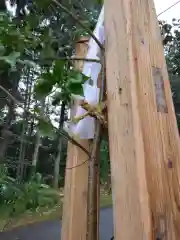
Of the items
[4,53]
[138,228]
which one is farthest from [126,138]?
[4,53]

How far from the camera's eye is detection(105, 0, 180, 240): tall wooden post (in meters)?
0.47

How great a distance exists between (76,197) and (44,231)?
12.5 ft

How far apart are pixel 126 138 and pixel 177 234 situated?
7.2 inches

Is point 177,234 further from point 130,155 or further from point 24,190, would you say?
point 24,190

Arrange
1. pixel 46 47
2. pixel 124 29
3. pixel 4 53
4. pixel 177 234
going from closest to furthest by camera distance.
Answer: pixel 177 234
pixel 124 29
pixel 4 53
pixel 46 47

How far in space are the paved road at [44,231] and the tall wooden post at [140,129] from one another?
307 cm

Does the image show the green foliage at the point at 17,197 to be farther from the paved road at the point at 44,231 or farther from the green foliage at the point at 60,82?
the paved road at the point at 44,231

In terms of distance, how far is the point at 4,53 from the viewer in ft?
2.40

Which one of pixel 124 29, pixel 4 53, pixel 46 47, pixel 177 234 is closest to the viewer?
pixel 177 234

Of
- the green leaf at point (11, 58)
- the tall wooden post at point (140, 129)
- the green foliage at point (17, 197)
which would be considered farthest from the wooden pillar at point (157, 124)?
the green foliage at point (17, 197)

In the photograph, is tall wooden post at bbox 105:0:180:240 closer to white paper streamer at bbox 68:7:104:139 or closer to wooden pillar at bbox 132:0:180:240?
wooden pillar at bbox 132:0:180:240

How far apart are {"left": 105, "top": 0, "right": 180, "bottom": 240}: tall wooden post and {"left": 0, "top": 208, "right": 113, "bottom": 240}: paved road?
3.07 m

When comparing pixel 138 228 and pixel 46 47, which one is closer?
pixel 138 228

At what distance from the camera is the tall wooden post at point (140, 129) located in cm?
47
